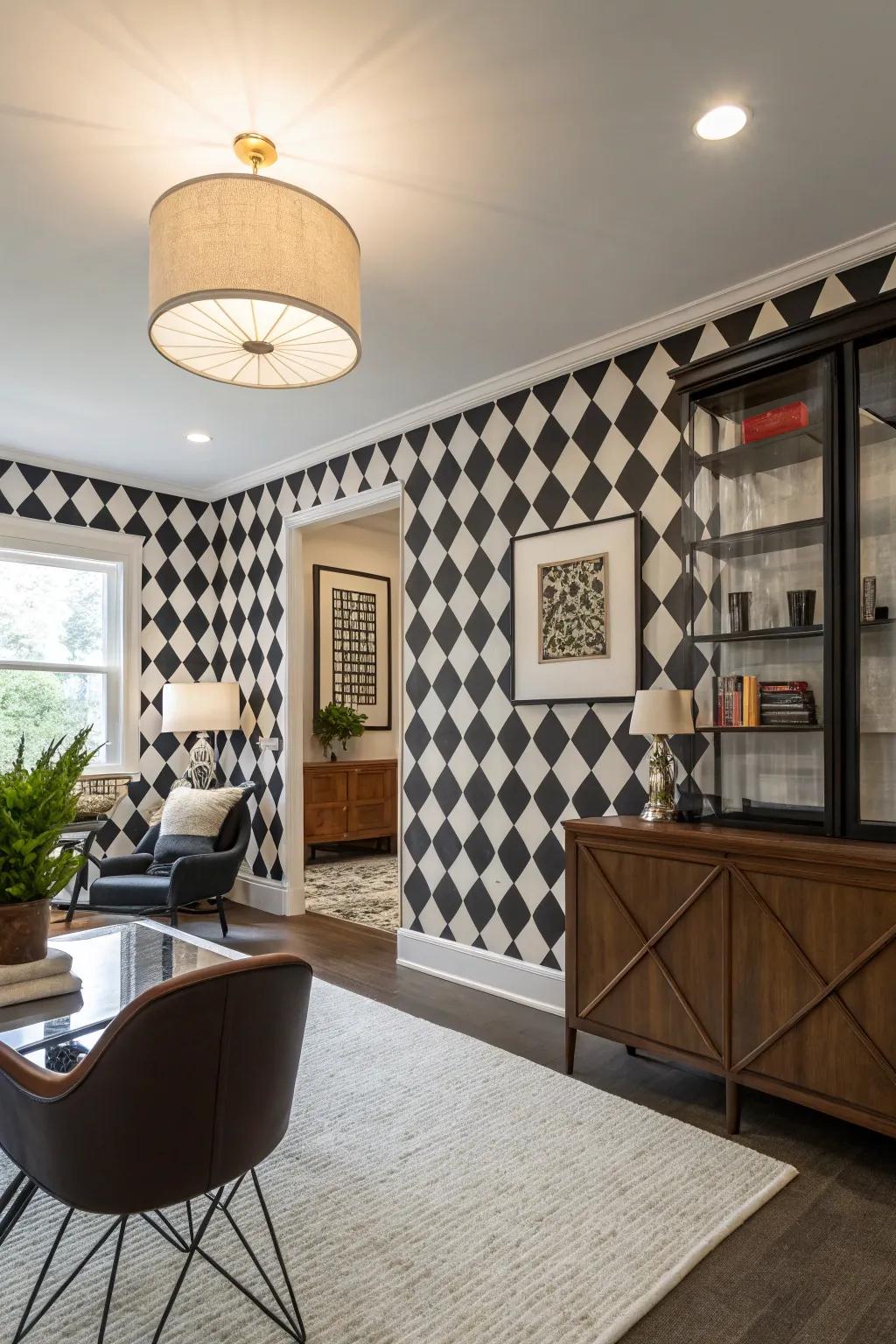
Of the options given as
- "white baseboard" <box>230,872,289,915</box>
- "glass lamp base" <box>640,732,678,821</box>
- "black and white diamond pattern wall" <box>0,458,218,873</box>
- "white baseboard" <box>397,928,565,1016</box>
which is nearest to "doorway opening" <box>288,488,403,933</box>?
"white baseboard" <box>230,872,289,915</box>

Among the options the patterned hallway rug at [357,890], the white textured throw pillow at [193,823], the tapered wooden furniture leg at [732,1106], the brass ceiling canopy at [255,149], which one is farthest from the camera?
the patterned hallway rug at [357,890]

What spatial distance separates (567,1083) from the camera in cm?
286

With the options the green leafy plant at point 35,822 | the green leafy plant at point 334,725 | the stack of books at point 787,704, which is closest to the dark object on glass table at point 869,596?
the stack of books at point 787,704

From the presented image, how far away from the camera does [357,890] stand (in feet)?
19.7

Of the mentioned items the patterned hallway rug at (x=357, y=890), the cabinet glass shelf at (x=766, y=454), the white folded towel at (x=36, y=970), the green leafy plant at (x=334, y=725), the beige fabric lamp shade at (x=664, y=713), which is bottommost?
the patterned hallway rug at (x=357, y=890)

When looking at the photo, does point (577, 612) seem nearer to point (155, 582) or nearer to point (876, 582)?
point (876, 582)

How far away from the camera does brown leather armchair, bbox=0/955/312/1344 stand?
4.57 feet

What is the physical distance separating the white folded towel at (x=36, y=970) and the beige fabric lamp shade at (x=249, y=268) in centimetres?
163

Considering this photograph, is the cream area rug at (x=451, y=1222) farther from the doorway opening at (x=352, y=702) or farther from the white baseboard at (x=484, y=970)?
the doorway opening at (x=352, y=702)

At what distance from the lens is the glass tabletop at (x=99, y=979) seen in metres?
1.96

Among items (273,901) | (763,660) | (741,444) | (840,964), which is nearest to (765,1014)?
(840,964)

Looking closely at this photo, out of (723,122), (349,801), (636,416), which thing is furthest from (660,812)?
(349,801)

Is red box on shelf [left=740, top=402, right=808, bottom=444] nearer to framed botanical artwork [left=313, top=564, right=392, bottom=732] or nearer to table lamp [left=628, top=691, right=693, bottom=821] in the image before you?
table lamp [left=628, top=691, right=693, bottom=821]

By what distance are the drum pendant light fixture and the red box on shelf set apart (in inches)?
56.7
